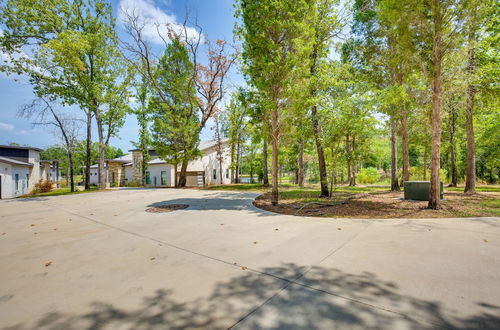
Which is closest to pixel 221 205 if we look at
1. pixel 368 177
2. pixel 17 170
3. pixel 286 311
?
pixel 286 311

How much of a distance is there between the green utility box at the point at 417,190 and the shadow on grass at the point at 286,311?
7.31 meters

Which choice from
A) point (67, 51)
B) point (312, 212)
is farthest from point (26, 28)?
point (312, 212)

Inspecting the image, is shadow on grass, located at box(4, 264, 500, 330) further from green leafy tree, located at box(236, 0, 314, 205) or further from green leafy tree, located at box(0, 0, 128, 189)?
green leafy tree, located at box(0, 0, 128, 189)

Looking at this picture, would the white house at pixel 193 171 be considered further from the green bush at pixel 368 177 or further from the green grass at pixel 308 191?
the green bush at pixel 368 177

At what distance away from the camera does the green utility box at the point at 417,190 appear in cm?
784

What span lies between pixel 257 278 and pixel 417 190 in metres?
8.47

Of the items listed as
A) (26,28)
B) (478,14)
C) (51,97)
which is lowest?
(478,14)

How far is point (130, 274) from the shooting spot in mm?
2738

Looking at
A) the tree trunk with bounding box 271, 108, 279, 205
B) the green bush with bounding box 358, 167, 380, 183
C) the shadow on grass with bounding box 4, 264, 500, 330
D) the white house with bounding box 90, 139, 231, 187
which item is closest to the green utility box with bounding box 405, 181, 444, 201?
the tree trunk with bounding box 271, 108, 279, 205

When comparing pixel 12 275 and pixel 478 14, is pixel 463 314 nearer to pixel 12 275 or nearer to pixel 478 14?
pixel 12 275

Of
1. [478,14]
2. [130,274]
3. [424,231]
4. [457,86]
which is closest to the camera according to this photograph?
[130,274]

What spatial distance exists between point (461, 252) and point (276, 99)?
22.2ft

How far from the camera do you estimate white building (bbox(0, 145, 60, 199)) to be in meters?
16.8

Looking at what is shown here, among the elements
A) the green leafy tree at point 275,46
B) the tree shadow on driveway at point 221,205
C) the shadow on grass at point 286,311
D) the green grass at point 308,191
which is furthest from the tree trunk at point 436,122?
Answer: the shadow on grass at point 286,311
